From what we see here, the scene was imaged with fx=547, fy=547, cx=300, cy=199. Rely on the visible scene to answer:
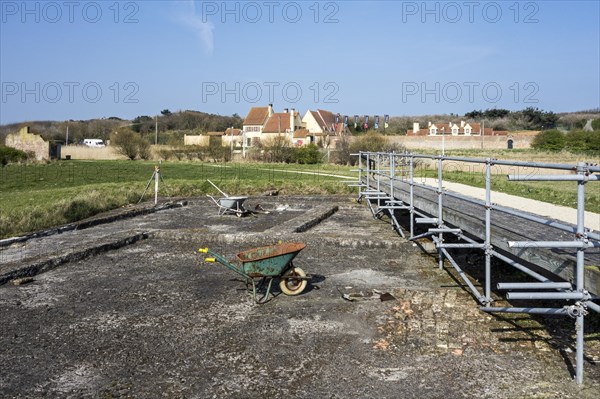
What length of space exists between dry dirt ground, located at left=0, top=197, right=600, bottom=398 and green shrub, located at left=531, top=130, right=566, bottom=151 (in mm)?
58930

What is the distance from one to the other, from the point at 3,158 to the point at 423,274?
1690 inches

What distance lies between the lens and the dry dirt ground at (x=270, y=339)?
4.15 metres

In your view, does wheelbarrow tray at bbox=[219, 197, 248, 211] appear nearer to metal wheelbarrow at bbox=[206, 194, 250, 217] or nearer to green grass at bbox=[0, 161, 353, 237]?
metal wheelbarrow at bbox=[206, 194, 250, 217]

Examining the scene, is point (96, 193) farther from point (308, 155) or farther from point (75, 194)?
point (308, 155)

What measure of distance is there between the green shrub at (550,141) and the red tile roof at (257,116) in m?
40.2

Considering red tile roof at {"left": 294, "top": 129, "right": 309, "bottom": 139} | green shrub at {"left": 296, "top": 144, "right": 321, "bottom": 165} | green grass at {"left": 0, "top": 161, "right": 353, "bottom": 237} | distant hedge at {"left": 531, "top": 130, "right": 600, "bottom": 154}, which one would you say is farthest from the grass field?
red tile roof at {"left": 294, "top": 129, "right": 309, "bottom": 139}

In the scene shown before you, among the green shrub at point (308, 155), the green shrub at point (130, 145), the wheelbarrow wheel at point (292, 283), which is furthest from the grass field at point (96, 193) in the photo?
the green shrub at point (130, 145)

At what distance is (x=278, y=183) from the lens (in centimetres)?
2333

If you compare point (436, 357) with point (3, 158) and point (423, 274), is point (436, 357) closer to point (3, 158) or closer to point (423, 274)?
point (423, 274)

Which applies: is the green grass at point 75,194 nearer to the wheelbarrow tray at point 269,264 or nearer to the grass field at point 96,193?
the grass field at point 96,193

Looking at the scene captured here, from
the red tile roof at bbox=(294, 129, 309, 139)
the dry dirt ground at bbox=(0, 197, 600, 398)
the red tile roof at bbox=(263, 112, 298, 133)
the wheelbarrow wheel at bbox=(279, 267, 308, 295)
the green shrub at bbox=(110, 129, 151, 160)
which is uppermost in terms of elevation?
the red tile roof at bbox=(263, 112, 298, 133)

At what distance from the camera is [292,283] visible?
680 cm

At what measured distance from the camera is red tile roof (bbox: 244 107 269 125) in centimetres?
8694

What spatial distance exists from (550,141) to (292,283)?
6390 cm
